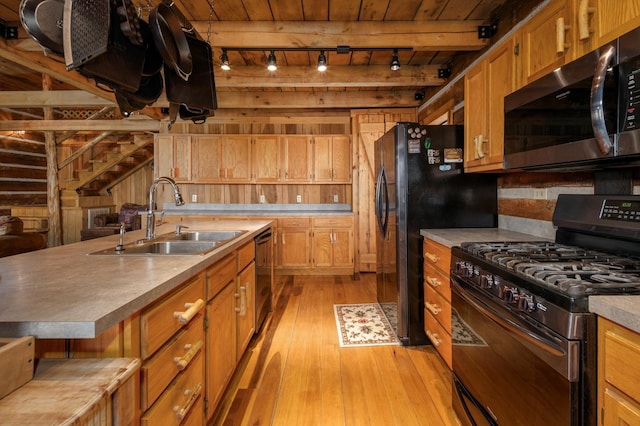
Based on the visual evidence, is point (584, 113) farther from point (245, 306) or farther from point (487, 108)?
point (245, 306)

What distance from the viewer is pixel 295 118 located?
5.45 m

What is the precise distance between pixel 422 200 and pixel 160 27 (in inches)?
79.6

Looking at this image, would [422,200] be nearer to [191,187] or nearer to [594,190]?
[594,190]

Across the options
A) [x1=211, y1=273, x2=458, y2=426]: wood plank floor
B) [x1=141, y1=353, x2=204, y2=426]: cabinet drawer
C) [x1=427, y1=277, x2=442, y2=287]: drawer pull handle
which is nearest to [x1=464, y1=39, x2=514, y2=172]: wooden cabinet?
[x1=427, y1=277, x2=442, y2=287]: drawer pull handle

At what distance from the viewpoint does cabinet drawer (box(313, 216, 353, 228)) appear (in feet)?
15.9

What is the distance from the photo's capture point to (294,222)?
15.9ft

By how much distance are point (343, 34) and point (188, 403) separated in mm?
2911

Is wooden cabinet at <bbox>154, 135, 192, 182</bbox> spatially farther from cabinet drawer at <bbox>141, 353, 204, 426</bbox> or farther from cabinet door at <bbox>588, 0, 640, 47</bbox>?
cabinet door at <bbox>588, 0, 640, 47</bbox>

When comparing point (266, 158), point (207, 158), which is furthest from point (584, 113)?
point (207, 158)

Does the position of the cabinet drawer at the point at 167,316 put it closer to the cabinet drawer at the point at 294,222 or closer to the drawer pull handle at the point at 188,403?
the drawer pull handle at the point at 188,403

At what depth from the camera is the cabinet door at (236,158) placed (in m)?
5.21

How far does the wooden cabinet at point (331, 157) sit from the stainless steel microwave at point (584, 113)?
3424mm

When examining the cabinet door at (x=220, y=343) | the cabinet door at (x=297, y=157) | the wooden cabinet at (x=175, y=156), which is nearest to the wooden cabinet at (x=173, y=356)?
the cabinet door at (x=220, y=343)

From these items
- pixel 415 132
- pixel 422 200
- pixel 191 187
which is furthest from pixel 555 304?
pixel 191 187
